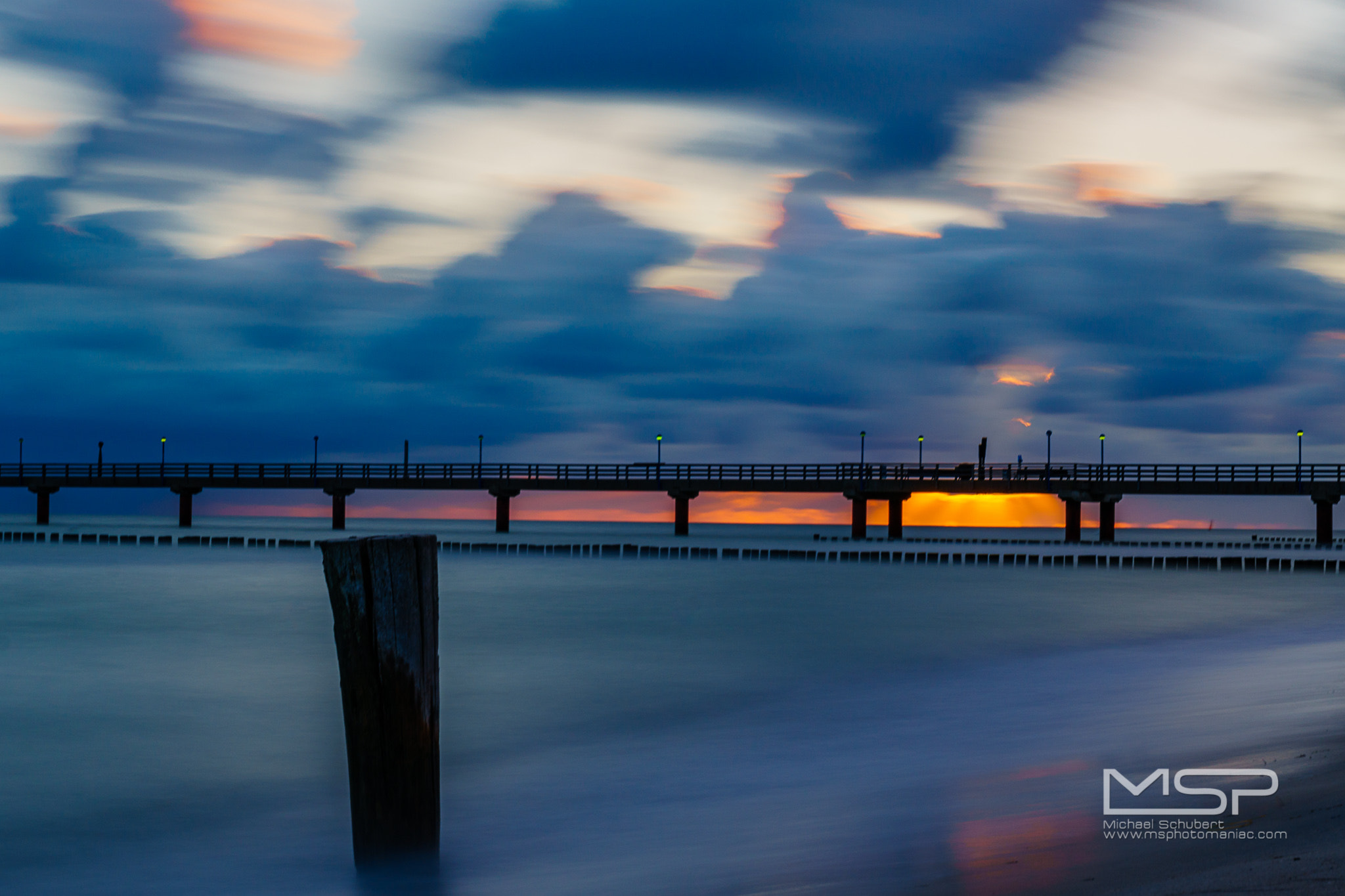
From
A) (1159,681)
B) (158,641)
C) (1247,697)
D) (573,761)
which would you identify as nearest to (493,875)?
(573,761)

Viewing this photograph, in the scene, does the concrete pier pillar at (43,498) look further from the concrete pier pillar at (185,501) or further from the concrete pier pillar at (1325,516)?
the concrete pier pillar at (1325,516)

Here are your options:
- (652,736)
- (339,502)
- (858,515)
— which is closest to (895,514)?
(858,515)

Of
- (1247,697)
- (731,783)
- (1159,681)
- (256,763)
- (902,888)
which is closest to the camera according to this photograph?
(902,888)

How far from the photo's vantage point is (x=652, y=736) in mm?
12617

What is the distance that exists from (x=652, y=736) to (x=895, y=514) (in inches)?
2294

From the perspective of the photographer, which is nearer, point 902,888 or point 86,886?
point 902,888

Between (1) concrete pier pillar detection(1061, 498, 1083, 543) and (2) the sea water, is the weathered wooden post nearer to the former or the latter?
(2) the sea water

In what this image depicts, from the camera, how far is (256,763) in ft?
36.0

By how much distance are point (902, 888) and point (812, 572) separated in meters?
37.8

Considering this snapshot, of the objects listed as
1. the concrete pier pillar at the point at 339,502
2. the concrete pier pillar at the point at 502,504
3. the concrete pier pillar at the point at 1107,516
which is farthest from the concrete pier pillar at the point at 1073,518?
the concrete pier pillar at the point at 339,502

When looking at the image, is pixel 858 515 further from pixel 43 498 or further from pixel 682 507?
pixel 43 498

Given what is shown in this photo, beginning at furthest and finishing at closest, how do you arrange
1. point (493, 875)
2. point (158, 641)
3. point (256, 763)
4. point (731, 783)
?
point (158, 641) → point (256, 763) → point (731, 783) → point (493, 875)

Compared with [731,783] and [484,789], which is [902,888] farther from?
[484,789]

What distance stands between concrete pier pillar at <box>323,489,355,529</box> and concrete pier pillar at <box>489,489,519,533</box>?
9771 millimetres
